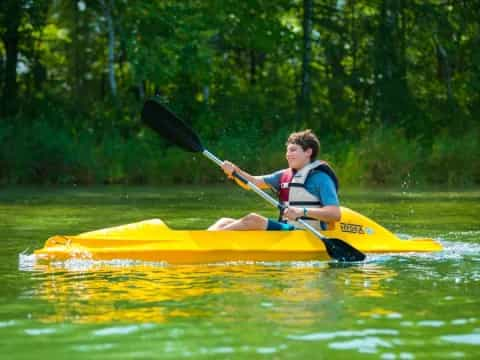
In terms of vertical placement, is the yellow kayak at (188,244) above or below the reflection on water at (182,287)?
above

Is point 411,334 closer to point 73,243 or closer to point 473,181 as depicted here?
point 73,243

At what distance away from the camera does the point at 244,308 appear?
5797 millimetres

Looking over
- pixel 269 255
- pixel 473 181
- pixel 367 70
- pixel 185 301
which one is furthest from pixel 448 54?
pixel 185 301

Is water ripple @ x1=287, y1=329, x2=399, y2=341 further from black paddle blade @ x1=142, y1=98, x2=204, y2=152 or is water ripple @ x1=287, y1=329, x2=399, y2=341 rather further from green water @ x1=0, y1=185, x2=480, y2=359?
black paddle blade @ x1=142, y1=98, x2=204, y2=152

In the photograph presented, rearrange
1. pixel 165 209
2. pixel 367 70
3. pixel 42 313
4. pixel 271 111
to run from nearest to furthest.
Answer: pixel 42 313, pixel 165 209, pixel 271 111, pixel 367 70

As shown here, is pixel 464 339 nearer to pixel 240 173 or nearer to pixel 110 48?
pixel 240 173

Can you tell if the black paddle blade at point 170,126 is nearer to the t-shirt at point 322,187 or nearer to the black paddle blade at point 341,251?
the t-shirt at point 322,187

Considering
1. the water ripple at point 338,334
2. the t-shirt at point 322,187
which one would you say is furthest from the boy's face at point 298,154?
the water ripple at point 338,334

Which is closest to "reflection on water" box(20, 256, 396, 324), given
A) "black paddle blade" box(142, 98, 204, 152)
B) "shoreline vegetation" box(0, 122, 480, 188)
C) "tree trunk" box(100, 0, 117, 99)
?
"black paddle blade" box(142, 98, 204, 152)

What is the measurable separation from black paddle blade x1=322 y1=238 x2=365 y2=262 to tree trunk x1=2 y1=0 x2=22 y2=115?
1613 centimetres

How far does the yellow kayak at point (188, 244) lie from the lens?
7.67 metres

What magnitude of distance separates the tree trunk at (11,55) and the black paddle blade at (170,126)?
14.5m

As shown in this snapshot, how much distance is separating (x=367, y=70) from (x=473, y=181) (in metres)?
7.85

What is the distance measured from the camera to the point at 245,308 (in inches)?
228
